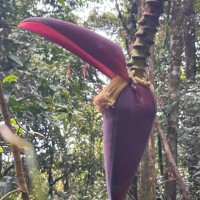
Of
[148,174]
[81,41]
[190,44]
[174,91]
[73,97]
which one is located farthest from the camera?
[190,44]

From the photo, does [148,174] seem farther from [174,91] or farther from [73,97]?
[73,97]

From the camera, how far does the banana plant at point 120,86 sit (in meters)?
0.23

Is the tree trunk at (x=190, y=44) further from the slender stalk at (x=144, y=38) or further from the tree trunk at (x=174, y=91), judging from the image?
the slender stalk at (x=144, y=38)

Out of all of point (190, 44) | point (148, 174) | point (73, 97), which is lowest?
point (148, 174)

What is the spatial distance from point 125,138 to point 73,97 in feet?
8.61

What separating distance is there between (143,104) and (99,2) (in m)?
3.57

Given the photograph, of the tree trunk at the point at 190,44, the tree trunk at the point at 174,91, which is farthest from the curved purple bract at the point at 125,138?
the tree trunk at the point at 190,44

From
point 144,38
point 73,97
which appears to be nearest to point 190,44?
point 73,97

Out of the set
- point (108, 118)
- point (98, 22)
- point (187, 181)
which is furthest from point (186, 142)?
point (108, 118)

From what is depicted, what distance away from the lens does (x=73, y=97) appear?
9.35 feet

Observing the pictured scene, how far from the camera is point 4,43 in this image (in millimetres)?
1514

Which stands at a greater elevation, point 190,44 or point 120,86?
point 190,44

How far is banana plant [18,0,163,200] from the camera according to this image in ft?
0.74

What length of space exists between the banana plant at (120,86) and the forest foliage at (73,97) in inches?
1.6
